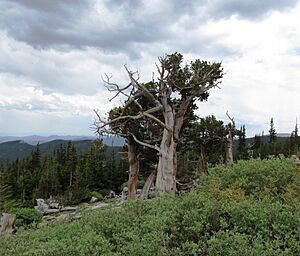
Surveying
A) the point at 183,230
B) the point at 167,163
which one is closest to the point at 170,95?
the point at 167,163

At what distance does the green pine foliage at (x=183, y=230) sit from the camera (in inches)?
127

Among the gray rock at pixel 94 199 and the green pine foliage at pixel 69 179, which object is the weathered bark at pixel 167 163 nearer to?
the gray rock at pixel 94 199

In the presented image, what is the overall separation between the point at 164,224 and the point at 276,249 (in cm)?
101

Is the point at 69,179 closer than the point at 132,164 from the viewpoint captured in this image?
No

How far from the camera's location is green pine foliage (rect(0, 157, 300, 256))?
10.6 ft

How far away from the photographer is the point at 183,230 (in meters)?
3.71

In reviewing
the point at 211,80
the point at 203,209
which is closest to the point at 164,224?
the point at 203,209

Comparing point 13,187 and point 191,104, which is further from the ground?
point 191,104

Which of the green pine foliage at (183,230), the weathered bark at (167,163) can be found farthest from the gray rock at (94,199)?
the green pine foliage at (183,230)

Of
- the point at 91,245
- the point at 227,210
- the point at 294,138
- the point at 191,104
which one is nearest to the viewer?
the point at 91,245

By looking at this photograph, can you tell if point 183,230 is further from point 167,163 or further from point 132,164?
point 132,164

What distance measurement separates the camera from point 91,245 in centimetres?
338

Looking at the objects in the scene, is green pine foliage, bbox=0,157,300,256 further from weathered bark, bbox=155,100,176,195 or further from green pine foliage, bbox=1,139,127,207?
green pine foliage, bbox=1,139,127,207

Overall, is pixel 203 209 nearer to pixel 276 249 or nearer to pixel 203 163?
pixel 276 249
